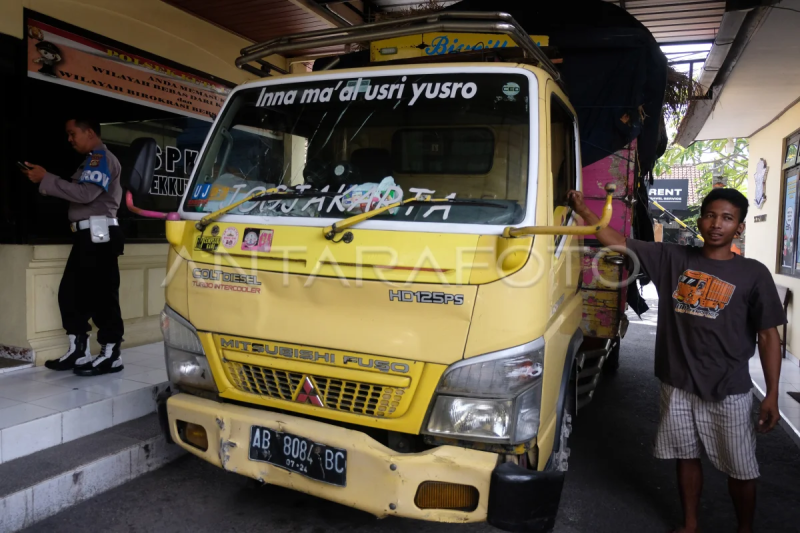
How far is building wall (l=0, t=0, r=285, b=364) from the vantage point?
14.7 feet

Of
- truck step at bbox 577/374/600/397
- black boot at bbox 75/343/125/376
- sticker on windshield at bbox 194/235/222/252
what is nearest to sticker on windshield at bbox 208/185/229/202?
sticker on windshield at bbox 194/235/222/252

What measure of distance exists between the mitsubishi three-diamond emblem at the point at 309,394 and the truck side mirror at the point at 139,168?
119 centimetres

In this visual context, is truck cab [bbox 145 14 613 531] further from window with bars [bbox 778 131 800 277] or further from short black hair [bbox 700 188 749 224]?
window with bars [bbox 778 131 800 277]

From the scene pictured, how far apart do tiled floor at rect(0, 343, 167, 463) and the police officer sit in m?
0.15

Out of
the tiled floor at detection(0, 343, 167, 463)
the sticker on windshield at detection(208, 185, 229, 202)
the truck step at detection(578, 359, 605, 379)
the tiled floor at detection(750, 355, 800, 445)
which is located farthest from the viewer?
the tiled floor at detection(750, 355, 800, 445)

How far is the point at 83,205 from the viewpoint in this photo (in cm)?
418

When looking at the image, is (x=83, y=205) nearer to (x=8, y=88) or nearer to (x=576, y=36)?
(x=8, y=88)

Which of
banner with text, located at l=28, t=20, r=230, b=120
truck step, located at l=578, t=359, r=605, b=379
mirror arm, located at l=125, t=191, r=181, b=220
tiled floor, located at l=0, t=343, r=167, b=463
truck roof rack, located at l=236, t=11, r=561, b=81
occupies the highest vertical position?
banner with text, located at l=28, t=20, r=230, b=120

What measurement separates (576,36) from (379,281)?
96.0 inches

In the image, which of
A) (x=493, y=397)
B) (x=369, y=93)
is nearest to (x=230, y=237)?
(x=369, y=93)

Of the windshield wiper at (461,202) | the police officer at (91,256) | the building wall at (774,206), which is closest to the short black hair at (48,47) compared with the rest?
the police officer at (91,256)

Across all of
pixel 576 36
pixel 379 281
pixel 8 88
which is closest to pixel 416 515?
pixel 379 281

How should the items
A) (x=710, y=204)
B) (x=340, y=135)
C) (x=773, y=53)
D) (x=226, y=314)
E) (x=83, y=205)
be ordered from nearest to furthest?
(x=226, y=314) < (x=710, y=204) < (x=340, y=135) < (x=83, y=205) < (x=773, y=53)

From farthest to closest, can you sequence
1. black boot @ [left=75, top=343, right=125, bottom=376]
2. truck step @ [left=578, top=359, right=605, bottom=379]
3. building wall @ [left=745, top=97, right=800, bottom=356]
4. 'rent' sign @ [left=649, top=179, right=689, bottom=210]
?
'rent' sign @ [left=649, top=179, right=689, bottom=210] < building wall @ [left=745, top=97, right=800, bottom=356] < black boot @ [left=75, top=343, right=125, bottom=376] < truck step @ [left=578, top=359, right=605, bottom=379]
